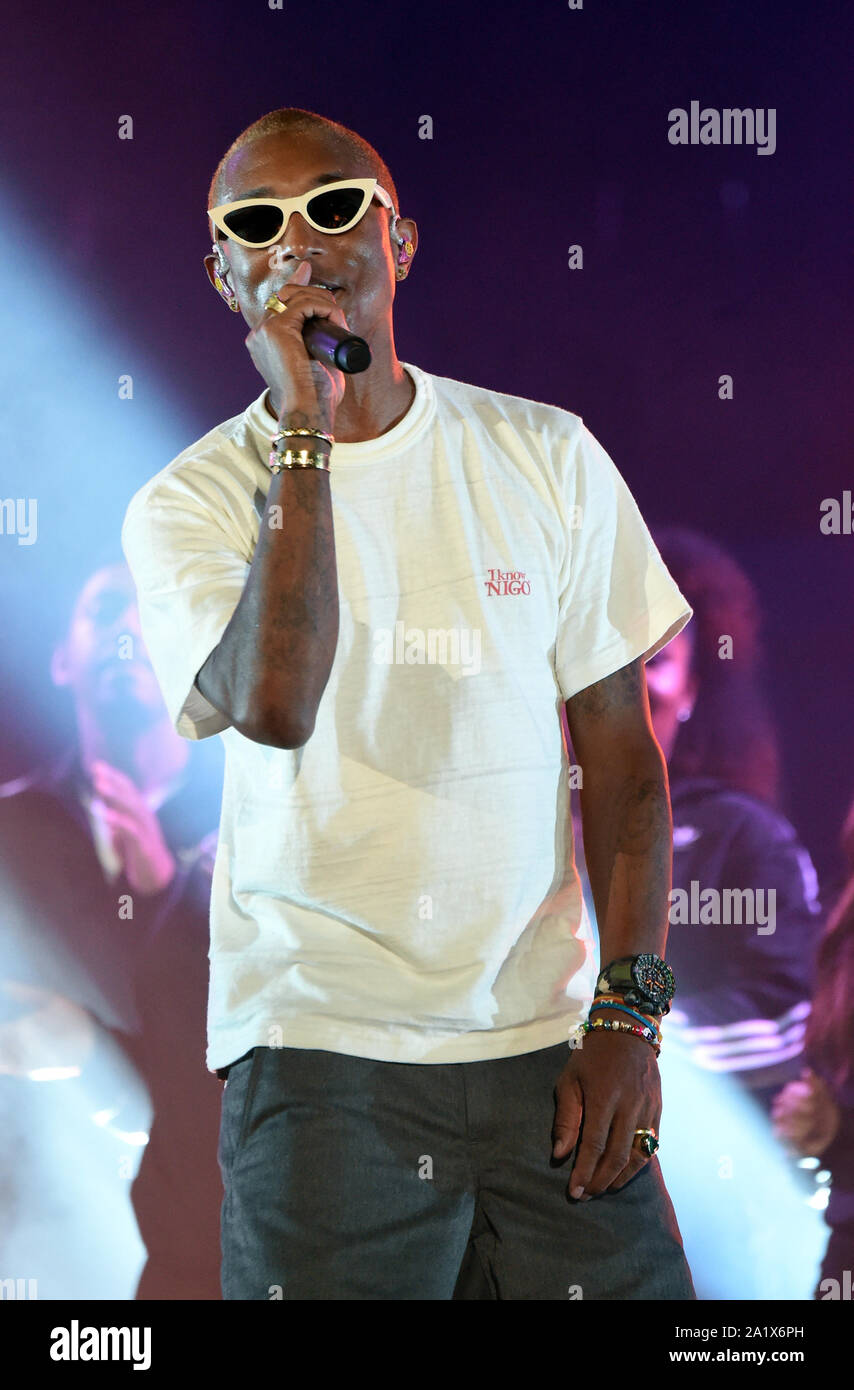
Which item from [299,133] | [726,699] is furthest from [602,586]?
[726,699]

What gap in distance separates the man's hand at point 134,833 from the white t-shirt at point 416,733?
1.16 metres

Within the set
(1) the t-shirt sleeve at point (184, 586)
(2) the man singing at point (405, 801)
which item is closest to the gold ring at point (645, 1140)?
(2) the man singing at point (405, 801)

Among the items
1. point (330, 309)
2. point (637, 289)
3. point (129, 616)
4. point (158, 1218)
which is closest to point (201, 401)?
point (129, 616)

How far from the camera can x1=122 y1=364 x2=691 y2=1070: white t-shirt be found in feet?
5.62

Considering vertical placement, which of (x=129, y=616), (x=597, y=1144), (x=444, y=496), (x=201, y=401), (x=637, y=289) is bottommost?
(x=597, y=1144)

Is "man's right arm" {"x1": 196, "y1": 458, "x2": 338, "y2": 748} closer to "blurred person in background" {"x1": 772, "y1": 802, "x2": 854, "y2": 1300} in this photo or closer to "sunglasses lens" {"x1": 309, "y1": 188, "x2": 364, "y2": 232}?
"sunglasses lens" {"x1": 309, "y1": 188, "x2": 364, "y2": 232}

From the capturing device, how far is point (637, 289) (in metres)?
3.04

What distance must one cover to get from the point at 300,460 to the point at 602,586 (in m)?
0.48

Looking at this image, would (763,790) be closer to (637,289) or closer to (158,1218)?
(637,289)

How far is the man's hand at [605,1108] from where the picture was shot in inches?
65.4

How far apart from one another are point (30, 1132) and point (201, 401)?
1672 mm

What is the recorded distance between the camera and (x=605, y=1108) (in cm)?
167

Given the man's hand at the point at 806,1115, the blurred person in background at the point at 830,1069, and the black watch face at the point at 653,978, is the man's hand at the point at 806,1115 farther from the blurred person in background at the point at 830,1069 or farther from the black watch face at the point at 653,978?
the black watch face at the point at 653,978
